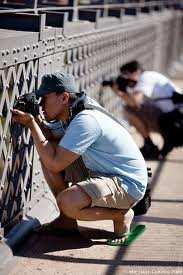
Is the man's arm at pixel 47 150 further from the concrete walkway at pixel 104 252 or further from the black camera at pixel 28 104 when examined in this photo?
the concrete walkway at pixel 104 252

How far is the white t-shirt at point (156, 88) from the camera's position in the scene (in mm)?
8102

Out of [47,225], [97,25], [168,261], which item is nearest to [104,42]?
[97,25]

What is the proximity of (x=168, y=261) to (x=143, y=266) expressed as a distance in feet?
0.63

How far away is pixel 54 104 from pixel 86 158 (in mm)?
462

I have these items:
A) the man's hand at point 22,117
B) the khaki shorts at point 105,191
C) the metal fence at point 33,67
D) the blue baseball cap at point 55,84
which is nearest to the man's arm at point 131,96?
the metal fence at point 33,67

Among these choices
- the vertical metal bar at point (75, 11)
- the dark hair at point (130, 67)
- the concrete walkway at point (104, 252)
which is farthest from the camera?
the dark hair at point (130, 67)

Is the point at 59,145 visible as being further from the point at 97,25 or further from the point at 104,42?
the point at 104,42

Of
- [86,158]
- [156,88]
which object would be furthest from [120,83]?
[86,158]

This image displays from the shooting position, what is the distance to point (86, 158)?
4887 mm

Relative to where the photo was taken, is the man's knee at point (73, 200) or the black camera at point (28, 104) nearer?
the black camera at point (28, 104)

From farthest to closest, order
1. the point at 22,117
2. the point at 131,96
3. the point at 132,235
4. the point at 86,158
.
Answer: the point at 131,96 → the point at 132,235 → the point at 86,158 → the point at 22,117

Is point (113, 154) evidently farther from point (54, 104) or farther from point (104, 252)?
point (104, 252)

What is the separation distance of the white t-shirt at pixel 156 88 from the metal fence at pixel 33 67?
1.70 feet

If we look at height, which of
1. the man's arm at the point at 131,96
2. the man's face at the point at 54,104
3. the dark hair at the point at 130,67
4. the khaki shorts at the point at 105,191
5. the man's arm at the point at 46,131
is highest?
the man's face at the point at 54,104
